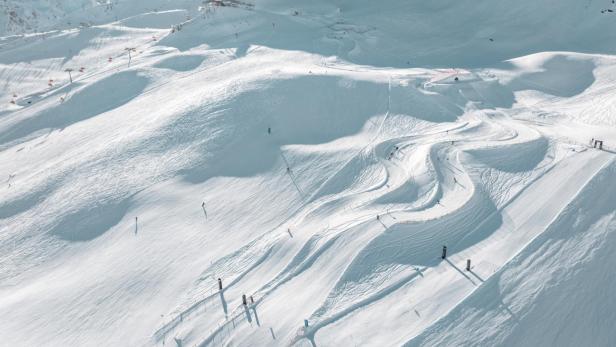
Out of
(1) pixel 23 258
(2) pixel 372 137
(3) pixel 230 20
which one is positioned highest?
(3) pixel 230 20

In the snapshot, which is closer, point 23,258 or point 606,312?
point 606,312

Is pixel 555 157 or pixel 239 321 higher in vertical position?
pixel 555 157

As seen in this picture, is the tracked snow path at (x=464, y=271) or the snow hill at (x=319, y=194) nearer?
the tracked snow path at (x=464, y=271)

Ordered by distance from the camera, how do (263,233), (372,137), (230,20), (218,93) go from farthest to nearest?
(230,20) < (218,93) < (372,137) < (263,233)

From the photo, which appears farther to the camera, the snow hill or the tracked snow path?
the snow hill

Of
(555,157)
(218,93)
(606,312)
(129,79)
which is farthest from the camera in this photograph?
(129,79)

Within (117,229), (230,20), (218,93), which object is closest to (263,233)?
(117,229)

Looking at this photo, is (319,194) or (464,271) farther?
(319,194)

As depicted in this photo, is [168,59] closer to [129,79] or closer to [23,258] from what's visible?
[129,79]
